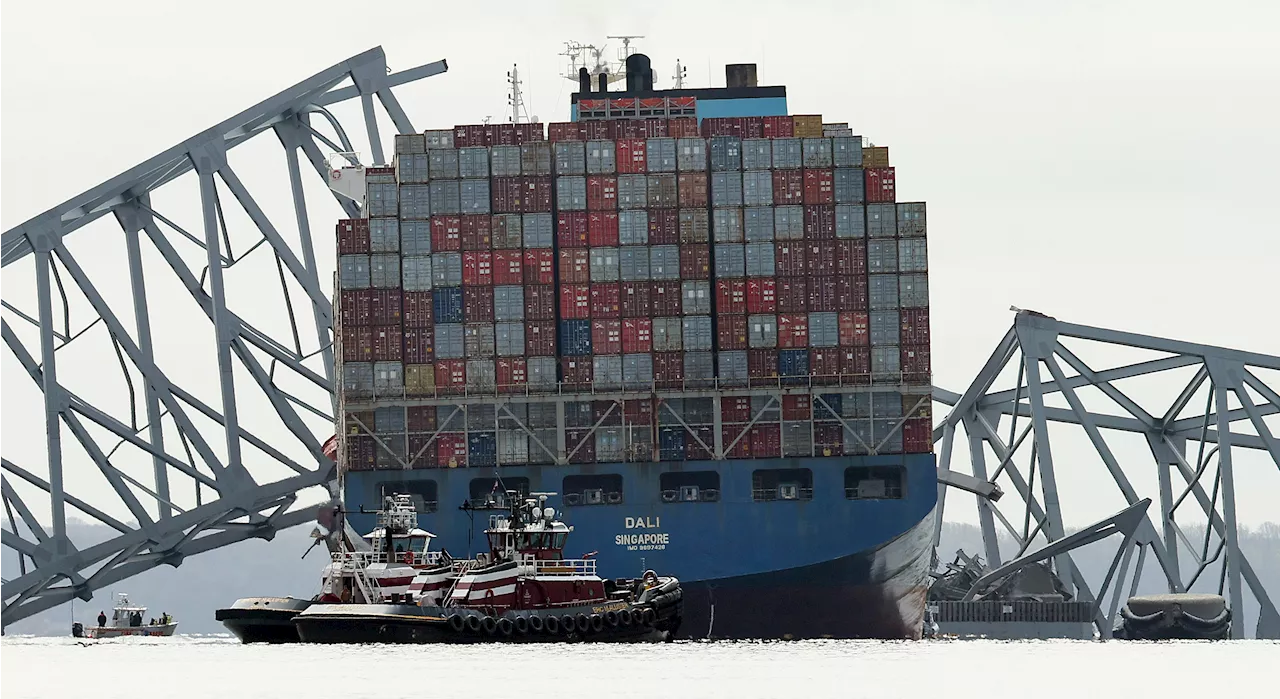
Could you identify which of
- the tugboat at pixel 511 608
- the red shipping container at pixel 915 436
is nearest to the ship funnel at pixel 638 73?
the red shipping container at pixel 915 436

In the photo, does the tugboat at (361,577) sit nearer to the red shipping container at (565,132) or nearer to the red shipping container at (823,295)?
the red shipping container at (565,132)

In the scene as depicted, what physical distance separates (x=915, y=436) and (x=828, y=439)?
139 inches

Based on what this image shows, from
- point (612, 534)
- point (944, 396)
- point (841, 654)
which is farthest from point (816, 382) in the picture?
point (944, 396)

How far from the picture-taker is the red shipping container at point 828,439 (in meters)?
104

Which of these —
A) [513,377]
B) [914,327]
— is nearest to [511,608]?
[513,377]

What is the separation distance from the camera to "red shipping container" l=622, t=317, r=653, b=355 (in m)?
104

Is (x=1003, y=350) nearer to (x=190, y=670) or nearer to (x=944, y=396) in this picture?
(x=944, y=396)

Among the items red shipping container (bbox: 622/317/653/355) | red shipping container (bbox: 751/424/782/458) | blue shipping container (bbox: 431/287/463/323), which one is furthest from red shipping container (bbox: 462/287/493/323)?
red shipping container (bbox: 751/424/782/458)

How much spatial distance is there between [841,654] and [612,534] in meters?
16.7

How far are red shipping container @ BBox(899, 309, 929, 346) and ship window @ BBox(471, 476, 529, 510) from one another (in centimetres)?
1627

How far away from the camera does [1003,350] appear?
407ft

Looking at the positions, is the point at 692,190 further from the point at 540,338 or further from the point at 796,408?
the point at 796,408

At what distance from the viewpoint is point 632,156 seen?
10619 cm

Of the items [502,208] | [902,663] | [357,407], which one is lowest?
[902,663]
